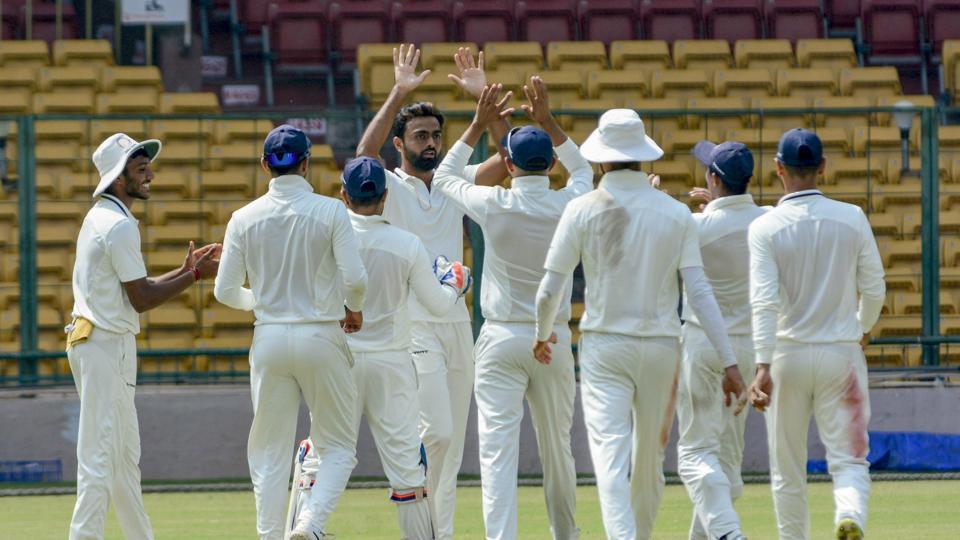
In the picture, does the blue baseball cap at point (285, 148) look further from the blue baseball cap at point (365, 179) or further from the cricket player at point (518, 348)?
the cricket player at point (518, 348)

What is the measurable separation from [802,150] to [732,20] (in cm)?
1123

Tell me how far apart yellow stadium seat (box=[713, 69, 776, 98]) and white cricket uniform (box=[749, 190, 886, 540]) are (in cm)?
922

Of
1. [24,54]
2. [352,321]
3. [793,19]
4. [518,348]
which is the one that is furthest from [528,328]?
[793,19]

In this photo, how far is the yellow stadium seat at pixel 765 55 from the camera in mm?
17578

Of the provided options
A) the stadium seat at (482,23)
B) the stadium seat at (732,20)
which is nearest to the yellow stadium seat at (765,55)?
the stadium seat at (732,20)

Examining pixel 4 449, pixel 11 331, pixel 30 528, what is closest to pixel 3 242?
pixel 11 331

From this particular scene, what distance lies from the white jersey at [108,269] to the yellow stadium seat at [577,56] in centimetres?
969

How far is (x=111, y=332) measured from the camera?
8227 millimetres

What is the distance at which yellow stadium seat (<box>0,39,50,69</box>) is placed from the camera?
17.2 m

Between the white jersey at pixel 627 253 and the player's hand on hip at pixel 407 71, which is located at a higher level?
the player's hand on hip at pixel 407 71

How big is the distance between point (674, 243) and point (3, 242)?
697cm

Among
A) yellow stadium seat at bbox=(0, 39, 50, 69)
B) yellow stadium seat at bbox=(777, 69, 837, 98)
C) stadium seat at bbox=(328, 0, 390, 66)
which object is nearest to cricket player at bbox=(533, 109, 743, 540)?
yellow stadium seat at bbox=(777, 69, 837, 98)

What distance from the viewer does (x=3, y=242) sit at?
1309 centimetres

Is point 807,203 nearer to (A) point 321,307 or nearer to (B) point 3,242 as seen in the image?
(A) point 321,307
